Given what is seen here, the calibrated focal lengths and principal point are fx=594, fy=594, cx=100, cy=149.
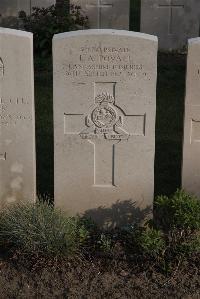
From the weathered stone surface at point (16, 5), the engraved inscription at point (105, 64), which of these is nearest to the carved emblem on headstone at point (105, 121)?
the engraved inscription at point (105, 64)

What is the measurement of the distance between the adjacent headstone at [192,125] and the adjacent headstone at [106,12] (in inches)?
288

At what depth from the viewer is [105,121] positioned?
5.40 meters

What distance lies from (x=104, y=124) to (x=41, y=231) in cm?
114

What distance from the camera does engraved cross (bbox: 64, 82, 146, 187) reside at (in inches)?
210

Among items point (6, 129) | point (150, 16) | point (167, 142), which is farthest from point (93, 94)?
point (150, 16)

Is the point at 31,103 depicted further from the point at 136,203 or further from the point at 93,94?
the point at 136,203

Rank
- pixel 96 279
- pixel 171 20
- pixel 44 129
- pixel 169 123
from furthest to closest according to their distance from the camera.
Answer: pixel 171 20 → pixel 169 123 → pixel 44 129 → pixel 96 279

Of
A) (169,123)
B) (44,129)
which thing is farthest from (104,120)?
(169,123)

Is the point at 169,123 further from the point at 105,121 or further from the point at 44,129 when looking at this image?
the point at 105,121

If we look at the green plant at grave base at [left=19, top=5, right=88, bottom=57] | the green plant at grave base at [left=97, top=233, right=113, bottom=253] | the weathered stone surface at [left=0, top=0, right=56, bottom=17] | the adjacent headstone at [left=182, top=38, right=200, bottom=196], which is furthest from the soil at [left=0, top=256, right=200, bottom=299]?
the weathered stone surface at [left=0, top=0, right=56, bottom=17]

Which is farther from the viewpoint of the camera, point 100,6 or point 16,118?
point 100,6

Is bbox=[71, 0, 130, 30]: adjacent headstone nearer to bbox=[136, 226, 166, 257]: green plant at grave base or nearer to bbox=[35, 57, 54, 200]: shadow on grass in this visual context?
bbox=[35, 57, 54, 200]: shadow on grass

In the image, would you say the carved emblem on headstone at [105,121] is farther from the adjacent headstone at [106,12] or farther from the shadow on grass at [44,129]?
the adjacent headstone at [106,12]

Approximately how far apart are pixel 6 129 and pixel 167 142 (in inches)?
116
